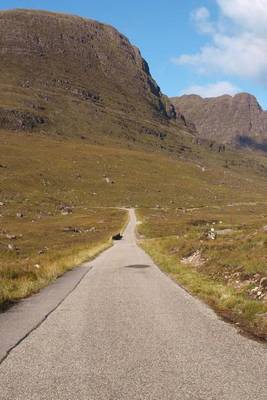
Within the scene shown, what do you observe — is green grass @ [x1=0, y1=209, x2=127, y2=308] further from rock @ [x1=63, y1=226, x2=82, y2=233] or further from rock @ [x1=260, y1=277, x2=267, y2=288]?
rock @ [x1=260, y1=277, x2=267, y2=288]

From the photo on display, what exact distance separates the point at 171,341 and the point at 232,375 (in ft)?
8.45

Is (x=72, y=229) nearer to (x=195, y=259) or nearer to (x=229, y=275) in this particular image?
(x=195, y=259)

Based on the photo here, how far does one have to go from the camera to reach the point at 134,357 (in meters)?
9.84

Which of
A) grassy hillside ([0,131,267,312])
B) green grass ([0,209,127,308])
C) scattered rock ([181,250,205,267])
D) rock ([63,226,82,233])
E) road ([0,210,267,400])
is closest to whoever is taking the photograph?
road ([0,210,267,400])

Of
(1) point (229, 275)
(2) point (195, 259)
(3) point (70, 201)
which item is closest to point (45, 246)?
(2) point (195, 259)

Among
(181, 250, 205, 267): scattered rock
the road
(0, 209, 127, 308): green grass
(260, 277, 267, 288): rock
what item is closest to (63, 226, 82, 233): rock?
(0, 209, 127, 308): green grass

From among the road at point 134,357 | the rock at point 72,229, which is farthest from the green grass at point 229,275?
the rock at point 72,229

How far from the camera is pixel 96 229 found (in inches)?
3492

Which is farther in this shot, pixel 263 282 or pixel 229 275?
pixel 229 275

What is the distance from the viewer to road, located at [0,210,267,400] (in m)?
7.94

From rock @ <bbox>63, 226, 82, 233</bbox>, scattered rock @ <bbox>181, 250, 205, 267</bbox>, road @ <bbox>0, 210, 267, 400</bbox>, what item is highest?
road @ <bbox>0, 210, 267, 400</bbox>

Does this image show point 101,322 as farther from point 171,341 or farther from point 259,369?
point 259,369

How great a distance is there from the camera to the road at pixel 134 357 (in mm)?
7943

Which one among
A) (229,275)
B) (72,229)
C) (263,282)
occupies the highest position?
(263,282)
